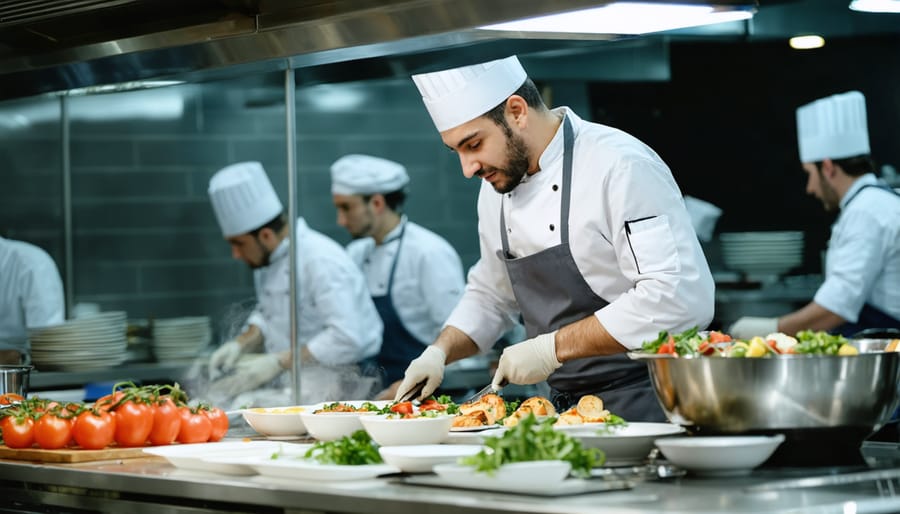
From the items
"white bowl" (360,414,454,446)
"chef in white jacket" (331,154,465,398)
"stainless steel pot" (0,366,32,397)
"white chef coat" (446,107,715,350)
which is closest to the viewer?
"white bowl" (360,414,454,446)

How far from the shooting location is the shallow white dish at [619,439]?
237cm

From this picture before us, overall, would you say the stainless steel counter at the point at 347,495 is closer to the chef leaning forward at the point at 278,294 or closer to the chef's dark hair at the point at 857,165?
the chef leaning forward at the point at 278,294

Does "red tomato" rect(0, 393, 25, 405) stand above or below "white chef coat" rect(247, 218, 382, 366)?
below

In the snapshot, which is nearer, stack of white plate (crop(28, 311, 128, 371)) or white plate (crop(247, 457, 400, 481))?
white plate (crop(247, 457, 400, 481))

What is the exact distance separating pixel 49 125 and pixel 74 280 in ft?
2.38

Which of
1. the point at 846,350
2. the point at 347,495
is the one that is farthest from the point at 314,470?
the point at 846,350

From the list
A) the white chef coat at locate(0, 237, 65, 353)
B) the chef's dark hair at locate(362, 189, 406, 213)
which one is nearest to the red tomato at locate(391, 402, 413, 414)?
the chef's dark hair at locate(362, 189, 406, 213)

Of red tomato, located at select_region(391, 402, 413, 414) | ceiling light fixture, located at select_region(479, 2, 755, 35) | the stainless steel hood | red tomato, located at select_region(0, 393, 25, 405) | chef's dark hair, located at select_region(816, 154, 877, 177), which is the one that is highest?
the stainless steel hood

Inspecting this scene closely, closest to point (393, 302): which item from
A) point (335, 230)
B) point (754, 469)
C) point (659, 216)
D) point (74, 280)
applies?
point (335, 230)

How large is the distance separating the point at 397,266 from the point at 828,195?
1986 millimetres

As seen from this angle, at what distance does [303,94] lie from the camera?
6.25 m

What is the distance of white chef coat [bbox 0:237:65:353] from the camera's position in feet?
18.7

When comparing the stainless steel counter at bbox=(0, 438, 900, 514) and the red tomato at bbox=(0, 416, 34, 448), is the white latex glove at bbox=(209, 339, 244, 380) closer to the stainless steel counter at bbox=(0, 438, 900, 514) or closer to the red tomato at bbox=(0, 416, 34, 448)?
the red tomato at bbox=(0, 416, 34, 448)

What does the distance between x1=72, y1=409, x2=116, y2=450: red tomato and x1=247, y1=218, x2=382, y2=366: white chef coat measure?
244cm
